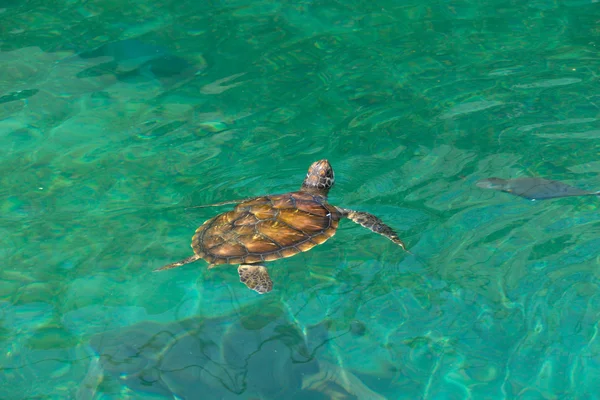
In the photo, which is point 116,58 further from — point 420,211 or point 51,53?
point 420,211

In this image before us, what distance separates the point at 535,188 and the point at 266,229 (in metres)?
2.70

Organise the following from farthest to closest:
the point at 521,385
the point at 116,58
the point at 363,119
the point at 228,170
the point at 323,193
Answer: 1. the point at 116,58
2. the point at 363,119
3. the point at 228,170
4. the point at 323,193
5. the point at 521,385

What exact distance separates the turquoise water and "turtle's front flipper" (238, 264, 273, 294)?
202 millimetres

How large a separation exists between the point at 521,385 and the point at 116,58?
7.12 metres

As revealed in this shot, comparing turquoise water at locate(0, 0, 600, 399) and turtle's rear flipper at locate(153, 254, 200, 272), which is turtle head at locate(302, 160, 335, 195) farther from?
turtle's rear flipper at locate(153, 254, 200, 272)

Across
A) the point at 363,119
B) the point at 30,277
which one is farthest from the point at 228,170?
the point at 30,277

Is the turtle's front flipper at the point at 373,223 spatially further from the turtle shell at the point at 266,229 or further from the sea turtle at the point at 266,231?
the turtle shell at the point at 266,229

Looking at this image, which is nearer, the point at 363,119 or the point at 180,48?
the point at 363,119

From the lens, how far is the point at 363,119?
7707mm

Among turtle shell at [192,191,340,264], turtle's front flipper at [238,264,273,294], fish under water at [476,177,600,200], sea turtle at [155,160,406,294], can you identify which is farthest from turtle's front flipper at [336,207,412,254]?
fish under water at [476,177,600,200]

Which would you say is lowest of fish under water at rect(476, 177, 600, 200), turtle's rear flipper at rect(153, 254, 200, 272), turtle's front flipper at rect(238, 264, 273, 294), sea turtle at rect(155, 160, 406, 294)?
turtle's rear flipper at rect(153, 254, 200, 272)

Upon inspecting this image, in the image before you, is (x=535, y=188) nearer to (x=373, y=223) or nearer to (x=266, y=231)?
(x=373, y=223)

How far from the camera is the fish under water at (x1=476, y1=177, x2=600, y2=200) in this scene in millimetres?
6219

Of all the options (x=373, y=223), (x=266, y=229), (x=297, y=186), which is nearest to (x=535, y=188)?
(x=373, y=223)
